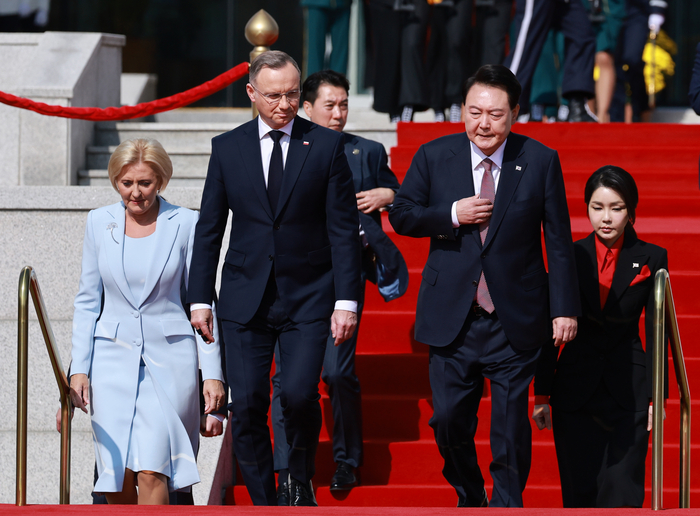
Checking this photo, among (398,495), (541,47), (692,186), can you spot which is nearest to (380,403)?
(398,495)

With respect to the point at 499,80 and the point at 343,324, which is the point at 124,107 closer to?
the point at 343,324

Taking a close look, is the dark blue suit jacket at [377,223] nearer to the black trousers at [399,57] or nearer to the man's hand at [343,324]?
the man's hand at [343,324]

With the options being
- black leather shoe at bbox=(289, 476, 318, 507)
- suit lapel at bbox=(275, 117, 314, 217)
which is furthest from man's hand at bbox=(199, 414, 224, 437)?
suit lapel at bbox=(275, 117, 314, 217)

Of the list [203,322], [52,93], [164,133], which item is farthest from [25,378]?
[164,133]

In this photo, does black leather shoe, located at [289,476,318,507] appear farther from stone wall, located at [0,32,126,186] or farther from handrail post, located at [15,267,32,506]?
stone wall, located at [0,32,126,186]

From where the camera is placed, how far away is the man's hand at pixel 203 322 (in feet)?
13.9

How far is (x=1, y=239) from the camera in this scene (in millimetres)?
6523

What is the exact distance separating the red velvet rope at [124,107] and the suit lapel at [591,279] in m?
3.42

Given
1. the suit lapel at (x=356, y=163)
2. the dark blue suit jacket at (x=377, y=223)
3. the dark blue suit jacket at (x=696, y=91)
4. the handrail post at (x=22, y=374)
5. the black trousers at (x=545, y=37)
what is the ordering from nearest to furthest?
the handrail post at (x=22, y=374) → the dark blue suit jacket at (x=696, y=91) → the dark blue suit jacket at (x=377, y=223) → the suit lapel at (x=356, y=163) → the black trousers at (x=545, y=37)

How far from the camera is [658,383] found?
397 cm

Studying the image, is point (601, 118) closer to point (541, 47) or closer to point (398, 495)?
point (541, 47)

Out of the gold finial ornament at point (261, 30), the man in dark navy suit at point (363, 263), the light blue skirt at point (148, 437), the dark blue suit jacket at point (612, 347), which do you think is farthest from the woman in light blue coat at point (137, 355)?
the gold finial ornament at point (261, 30)

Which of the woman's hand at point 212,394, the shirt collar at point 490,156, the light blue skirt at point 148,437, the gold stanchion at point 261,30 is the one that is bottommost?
the light blue skirt at point 148,437

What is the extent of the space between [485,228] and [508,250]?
0.15 metres
